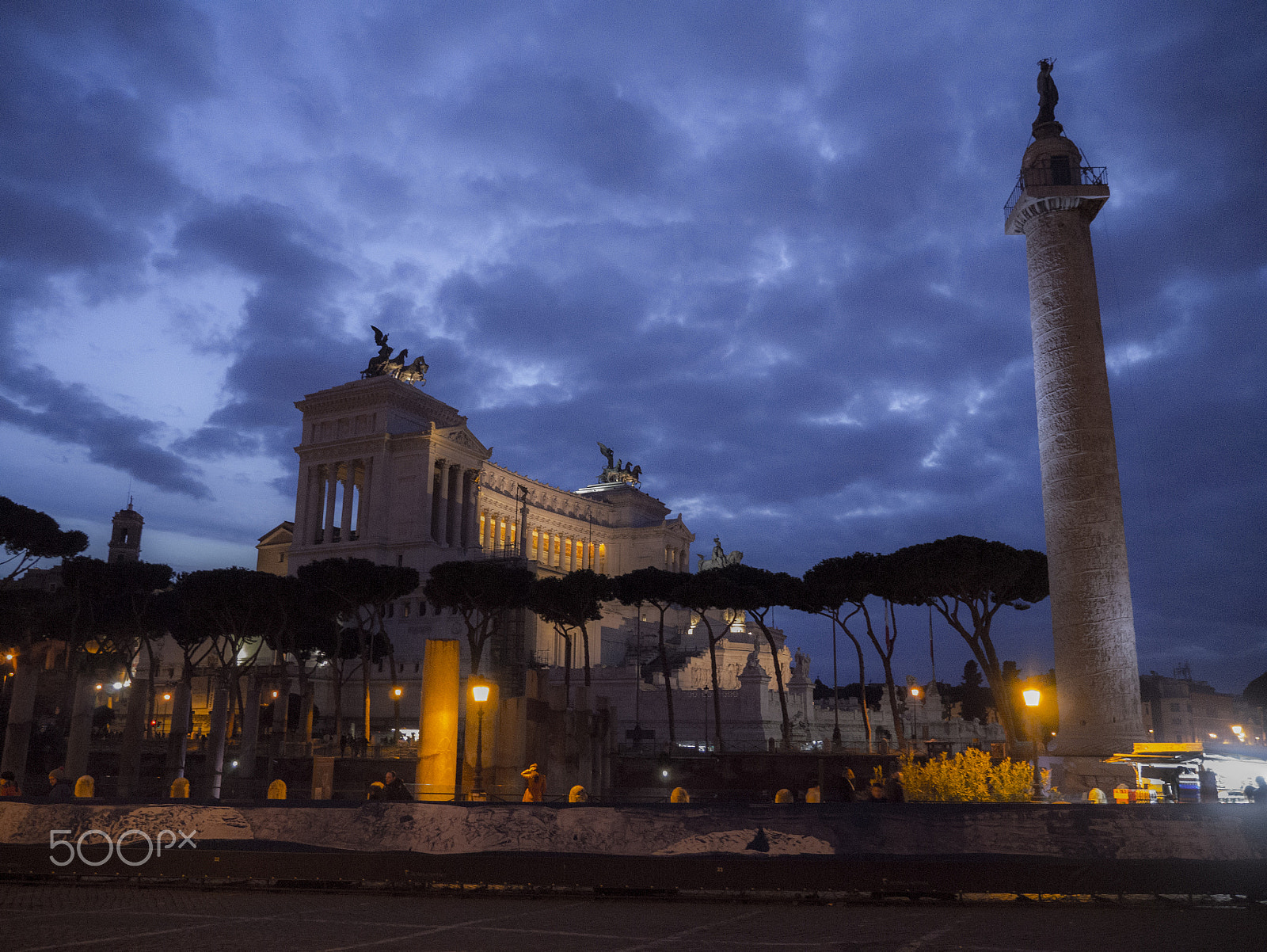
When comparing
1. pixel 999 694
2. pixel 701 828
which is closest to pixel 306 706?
pixel 999 694

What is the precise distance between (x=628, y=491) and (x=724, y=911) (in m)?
98.1

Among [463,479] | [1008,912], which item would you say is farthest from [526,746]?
[463,479]

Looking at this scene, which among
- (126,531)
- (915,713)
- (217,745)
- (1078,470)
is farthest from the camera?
(126,531)

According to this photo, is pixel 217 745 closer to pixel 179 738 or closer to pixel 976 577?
pixel 179 738

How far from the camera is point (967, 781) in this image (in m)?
18.8

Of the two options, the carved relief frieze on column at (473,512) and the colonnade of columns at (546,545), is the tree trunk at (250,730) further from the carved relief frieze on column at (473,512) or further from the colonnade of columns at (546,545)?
the colonnade of columns at (546,545)

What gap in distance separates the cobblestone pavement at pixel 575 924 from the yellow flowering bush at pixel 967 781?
653 cm

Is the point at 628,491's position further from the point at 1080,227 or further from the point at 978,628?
the point at 1080,227

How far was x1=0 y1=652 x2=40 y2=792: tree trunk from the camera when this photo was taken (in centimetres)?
3816

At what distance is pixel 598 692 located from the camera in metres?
59.3

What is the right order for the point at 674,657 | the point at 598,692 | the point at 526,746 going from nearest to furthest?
the point at 526,746
the point at 598,692
the point at 674,657

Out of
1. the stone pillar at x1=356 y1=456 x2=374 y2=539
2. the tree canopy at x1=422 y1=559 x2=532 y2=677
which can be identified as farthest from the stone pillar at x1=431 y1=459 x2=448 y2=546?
the tree canopy at x1=422 y1=559 x2=532 y2=677

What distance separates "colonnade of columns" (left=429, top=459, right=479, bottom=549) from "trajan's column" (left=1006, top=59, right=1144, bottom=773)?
56.8 m

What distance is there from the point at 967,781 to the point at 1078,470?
489 inches
